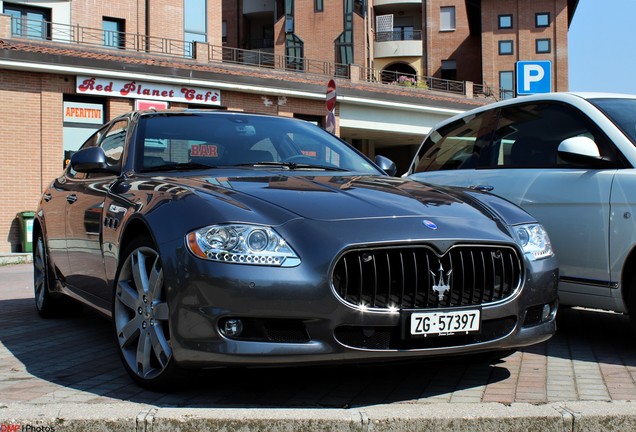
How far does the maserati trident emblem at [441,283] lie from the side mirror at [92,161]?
246cm

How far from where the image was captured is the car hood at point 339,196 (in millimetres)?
3660

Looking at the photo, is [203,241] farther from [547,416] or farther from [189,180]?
[547,416]

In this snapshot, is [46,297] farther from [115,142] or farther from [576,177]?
[576,177]

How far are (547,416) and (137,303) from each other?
7.00ft

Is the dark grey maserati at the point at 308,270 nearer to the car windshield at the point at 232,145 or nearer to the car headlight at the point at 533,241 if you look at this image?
the car headlight at the point at 533,241

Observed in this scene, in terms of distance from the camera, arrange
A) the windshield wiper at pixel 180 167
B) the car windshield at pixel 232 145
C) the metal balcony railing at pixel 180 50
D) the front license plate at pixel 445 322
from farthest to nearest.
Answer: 1. the metal balcony railing at pixel 180 50
2. the car windshield at pixel 232 145
3. the windshield wiper at pixel 180 167
4. the front license plate at pixel 445 322

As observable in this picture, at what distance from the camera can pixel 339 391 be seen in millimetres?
3877

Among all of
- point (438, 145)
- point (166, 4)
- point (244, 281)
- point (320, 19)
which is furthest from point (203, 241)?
point (320, 19)

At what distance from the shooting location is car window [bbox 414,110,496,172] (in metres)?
6.33

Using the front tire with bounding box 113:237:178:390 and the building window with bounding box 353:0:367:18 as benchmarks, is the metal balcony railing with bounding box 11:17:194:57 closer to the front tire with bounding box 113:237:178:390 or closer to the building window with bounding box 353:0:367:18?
the building window with bounding box 353:0:367:18

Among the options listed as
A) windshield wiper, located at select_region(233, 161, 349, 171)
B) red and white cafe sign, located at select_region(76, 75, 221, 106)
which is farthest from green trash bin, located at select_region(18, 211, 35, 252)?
windshield wiper, located at select_region(233, 161, 349, 171)

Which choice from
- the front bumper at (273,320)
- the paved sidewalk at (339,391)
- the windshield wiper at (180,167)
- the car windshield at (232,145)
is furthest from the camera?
the car windshield at (232,145)

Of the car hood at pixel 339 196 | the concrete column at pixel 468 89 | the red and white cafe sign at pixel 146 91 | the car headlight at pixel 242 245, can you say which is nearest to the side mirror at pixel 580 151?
the car hood at pixel 339 196

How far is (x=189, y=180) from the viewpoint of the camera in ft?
13.9
